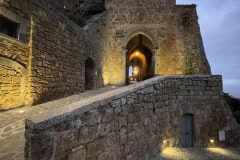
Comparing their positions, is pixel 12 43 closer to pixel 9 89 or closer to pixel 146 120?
pixel 9 89

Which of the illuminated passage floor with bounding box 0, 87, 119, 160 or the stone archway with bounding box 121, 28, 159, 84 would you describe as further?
the stone archway with bounding box 121, 28, 159, 84

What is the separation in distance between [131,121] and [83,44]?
5565mm

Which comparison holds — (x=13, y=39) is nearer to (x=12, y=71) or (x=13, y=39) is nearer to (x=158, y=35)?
(x=12, y=71)

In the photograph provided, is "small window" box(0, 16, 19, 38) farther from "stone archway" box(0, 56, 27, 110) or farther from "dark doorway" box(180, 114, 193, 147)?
"dark doorway" box(180, 114, 193, 147)

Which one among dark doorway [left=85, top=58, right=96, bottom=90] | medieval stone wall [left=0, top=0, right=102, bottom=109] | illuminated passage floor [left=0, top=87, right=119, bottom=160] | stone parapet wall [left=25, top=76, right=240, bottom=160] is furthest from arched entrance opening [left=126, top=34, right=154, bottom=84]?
illuminated passage floor [left=0, top=87, right=119, bottom=160]

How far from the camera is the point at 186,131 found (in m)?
5.77

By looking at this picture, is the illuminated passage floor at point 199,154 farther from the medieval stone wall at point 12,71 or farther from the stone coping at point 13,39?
the stone coping at point 13,39

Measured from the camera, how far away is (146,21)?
38.1 feet

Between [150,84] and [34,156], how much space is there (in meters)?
2.98

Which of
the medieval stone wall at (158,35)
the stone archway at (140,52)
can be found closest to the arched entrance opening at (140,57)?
the stone archway at (140,52)

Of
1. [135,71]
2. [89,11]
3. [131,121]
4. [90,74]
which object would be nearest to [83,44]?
[90,74]

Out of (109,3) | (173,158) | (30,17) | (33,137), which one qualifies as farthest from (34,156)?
(109,3)

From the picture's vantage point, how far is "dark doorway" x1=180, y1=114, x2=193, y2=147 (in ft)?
18.8

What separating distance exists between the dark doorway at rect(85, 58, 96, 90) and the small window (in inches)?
175
